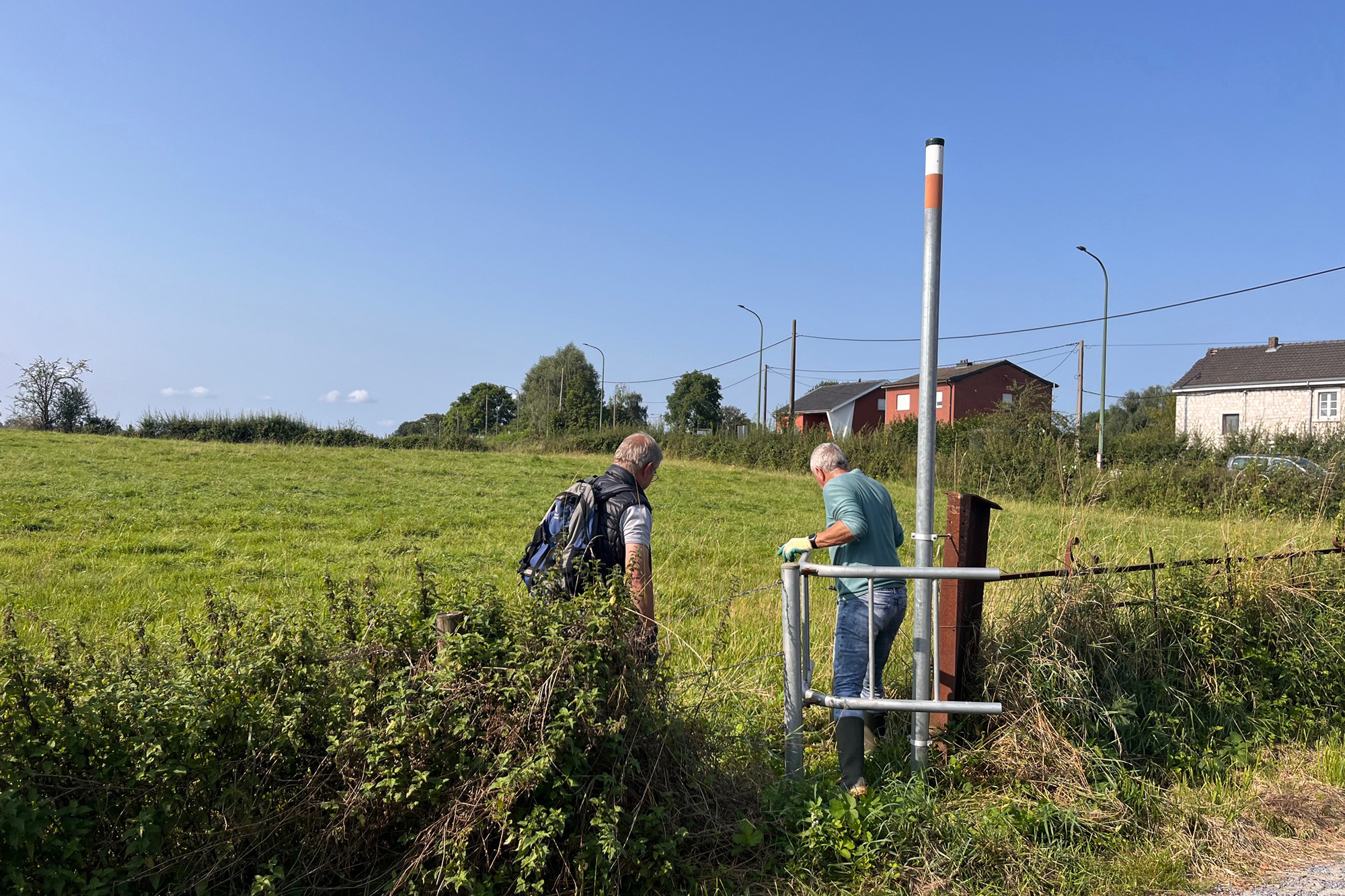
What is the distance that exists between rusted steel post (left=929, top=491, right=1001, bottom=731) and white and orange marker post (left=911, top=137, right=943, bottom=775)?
29cm

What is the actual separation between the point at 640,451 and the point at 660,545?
326 inches

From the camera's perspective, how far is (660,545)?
1244 cm

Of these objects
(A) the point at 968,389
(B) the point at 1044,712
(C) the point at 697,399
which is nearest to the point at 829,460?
(B) the point at 1044,712

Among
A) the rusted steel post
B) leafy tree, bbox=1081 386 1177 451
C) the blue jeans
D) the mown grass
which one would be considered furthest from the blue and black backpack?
leafy tree, bbox=1081 386 1177 451

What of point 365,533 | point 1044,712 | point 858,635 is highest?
point 858,635

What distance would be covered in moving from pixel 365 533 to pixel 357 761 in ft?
37.3

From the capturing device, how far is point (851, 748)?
384cm

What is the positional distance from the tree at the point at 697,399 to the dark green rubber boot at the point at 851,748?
240ft

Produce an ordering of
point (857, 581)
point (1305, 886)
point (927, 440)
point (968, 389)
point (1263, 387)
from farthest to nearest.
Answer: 1. point (968, 389)
2. point (1263, 387)
3. point (857, 581)
4. point (927, 440)
5. point (1305, 886)

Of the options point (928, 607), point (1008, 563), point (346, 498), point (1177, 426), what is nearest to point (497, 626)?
point (928, 607)

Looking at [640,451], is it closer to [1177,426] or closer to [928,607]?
[928,607]

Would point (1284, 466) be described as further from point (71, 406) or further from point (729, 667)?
point (71, 406)

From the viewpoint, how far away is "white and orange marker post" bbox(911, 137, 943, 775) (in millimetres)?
3760

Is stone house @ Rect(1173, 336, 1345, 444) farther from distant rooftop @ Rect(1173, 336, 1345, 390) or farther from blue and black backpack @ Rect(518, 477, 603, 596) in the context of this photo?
blue and black backpack @ Rect(518, 477, 603, 596)
